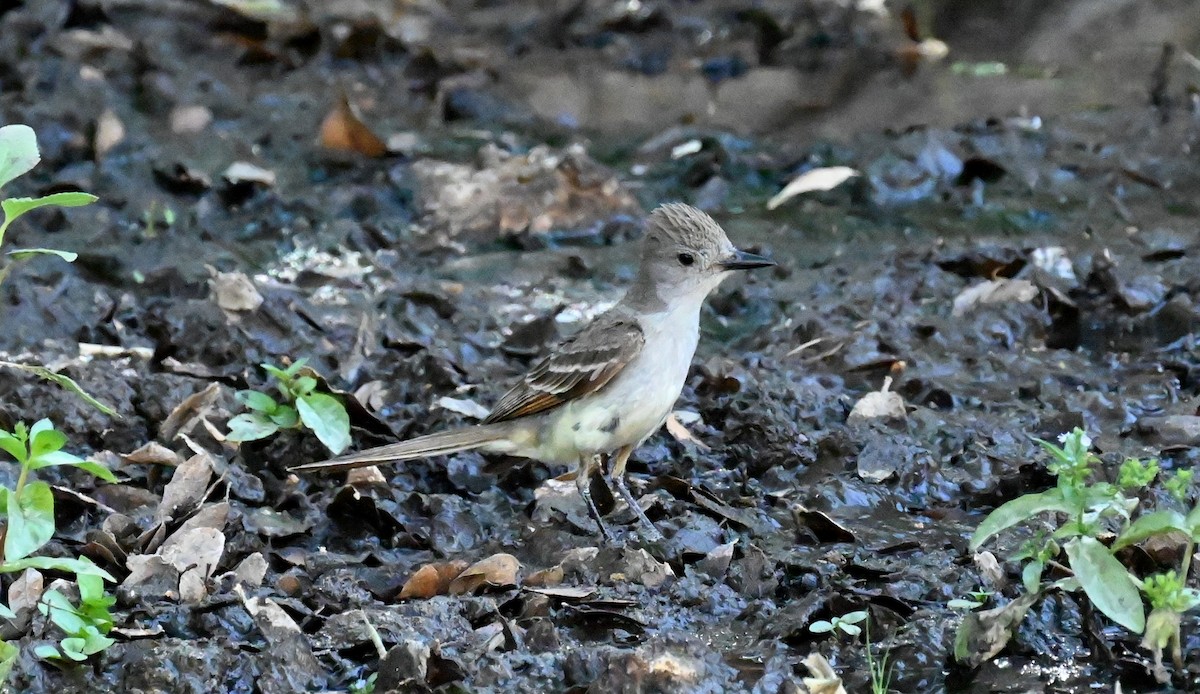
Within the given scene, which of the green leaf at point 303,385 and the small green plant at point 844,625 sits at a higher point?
the small green plant at point 844,625

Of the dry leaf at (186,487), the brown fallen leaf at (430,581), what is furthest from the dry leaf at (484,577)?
the dry leaf at (186,487)

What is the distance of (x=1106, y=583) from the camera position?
12.9 feet

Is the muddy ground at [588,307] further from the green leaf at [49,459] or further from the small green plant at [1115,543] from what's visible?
the green leaf at [49,459]

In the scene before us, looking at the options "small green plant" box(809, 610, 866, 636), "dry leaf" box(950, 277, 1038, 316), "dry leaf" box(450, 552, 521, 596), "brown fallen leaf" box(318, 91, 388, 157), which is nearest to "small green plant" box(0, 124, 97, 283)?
"dry leaf" box(450, 552, 521, 596)

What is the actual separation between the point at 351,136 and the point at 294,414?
13.1 ft

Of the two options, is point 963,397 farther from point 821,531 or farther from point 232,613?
point 232,613

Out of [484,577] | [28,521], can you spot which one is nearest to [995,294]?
[484,577]

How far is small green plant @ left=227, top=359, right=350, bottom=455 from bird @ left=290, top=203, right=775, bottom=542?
122 millimetres

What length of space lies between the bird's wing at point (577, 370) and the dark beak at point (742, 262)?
487 millimetres

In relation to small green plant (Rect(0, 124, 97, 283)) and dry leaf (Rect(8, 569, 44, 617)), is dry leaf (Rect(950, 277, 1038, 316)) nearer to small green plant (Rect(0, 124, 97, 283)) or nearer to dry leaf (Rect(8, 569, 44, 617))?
dry leaf (Rect(8, 569, 44, 617))

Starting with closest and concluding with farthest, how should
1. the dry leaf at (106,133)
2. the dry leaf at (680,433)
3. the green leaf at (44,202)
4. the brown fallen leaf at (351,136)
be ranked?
1. the green leaf at (44,202)
2. the dry leaf at (680,433)
3. the dry leaf at (106,133)
4. the brown fallen leaf at (351,136)

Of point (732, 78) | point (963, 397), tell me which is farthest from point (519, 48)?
point (963, 397)

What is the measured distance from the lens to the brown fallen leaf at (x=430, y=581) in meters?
4.97

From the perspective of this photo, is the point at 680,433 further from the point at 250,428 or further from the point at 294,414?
the point at 250,428
